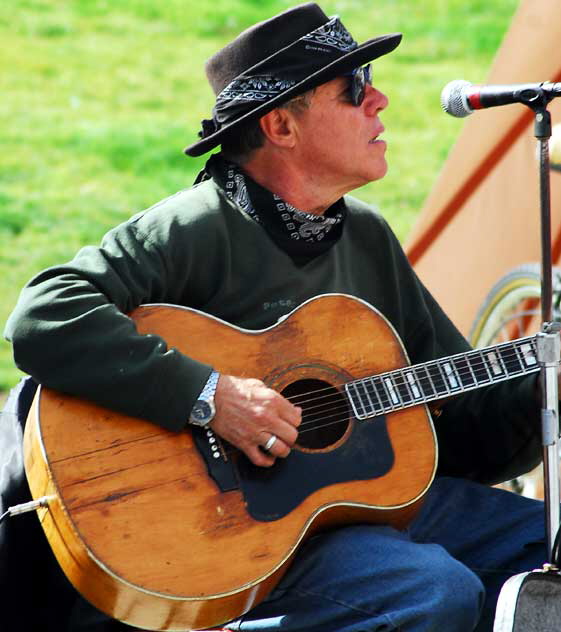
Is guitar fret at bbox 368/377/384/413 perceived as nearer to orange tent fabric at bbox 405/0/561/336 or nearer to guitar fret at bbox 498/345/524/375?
guitar fret at bbox 498/345/524/375

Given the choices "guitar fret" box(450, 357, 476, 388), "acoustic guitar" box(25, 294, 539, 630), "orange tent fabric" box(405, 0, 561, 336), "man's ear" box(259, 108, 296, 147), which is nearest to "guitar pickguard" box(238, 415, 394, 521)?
"acoustic guitar" box(25, 294, 539, 630)

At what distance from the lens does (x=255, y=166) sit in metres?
3.28

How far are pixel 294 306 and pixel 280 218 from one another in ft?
0.77

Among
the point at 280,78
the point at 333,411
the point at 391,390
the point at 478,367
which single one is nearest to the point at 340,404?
the point at 333,411

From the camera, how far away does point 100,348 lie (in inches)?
110

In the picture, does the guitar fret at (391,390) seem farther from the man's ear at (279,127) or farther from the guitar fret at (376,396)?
the man's ear at (279,127)

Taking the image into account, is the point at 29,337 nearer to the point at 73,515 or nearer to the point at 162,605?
the point at 73,515

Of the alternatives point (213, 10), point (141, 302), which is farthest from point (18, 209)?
point (141, 302)

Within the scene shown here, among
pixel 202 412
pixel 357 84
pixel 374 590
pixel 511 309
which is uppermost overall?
pixel 357 84

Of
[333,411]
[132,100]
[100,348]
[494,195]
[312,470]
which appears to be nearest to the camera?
[100,348]

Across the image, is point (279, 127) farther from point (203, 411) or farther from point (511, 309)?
point (511, 309)

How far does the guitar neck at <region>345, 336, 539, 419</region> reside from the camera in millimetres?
3072

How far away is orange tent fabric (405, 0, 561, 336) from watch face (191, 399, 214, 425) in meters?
2.12

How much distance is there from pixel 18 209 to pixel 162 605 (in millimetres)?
5225
